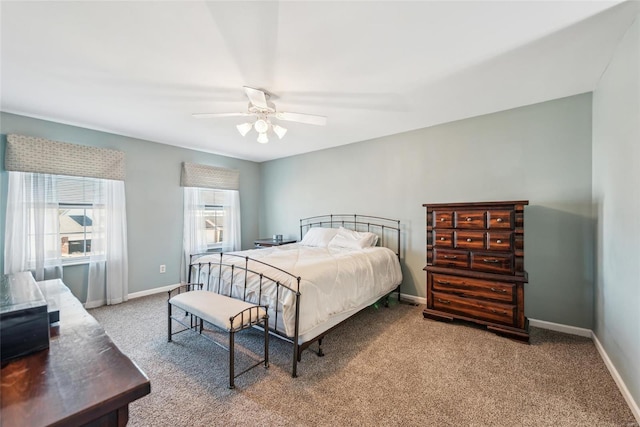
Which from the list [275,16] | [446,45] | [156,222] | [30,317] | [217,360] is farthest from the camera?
[156,222]

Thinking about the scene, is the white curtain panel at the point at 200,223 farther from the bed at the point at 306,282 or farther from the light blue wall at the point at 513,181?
the light blue wall at the point at 513,181

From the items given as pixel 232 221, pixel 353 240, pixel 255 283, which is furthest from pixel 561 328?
pixel 232 221

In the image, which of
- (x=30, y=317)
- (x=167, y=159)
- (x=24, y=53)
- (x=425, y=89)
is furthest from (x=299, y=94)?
(x=167, y=159)

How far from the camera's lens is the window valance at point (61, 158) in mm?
3119

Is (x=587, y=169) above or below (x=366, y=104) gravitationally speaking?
below

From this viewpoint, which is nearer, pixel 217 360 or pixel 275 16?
pixel 275 16

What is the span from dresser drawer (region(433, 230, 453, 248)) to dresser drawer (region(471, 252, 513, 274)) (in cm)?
28

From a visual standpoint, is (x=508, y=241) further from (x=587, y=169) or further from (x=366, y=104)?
(x=366, y=104)

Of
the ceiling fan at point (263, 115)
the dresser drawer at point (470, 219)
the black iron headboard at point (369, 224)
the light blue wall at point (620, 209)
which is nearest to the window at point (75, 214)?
the ceiling fan at point (263, 115)

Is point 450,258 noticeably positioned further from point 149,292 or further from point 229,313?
point 149,292

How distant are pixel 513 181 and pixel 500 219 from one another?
2.31 feet

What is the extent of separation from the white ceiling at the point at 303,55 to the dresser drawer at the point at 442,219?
1.24 meters

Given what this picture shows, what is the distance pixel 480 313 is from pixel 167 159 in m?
5.08

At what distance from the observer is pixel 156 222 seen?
4414mm
